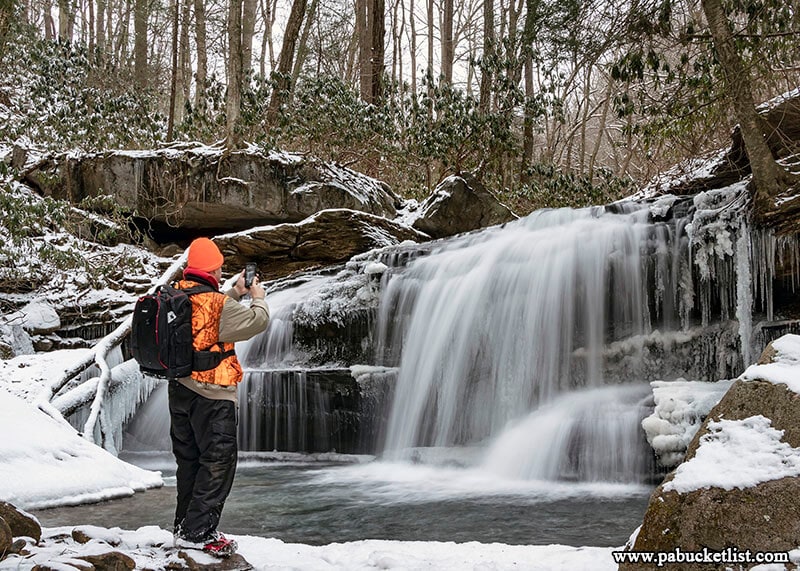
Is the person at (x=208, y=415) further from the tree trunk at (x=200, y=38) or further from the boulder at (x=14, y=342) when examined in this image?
the tree trunk at (x=200, y=38)

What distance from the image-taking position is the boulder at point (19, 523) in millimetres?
3188

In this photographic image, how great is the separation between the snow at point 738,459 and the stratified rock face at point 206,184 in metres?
11.0

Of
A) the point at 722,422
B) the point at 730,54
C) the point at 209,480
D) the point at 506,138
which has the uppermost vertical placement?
the point at 506,138

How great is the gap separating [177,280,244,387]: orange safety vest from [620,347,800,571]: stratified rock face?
2024mm

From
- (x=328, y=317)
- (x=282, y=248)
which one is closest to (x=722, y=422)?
(x=328, y=317)

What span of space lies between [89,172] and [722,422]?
43.4 ft

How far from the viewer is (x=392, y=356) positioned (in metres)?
8.62

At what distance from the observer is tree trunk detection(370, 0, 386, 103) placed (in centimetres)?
1672

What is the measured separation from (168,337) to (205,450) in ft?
1.95

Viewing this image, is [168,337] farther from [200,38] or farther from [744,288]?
[200,38]

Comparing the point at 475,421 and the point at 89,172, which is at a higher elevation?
the point at 89,172

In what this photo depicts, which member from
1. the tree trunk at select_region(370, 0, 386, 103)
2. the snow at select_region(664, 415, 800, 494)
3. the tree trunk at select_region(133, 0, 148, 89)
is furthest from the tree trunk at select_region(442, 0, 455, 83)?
the snow at select_region(664, 415, 800, 494)

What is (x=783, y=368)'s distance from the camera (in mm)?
2975

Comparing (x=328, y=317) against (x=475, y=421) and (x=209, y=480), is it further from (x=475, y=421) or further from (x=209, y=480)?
(x=209, y=480)
